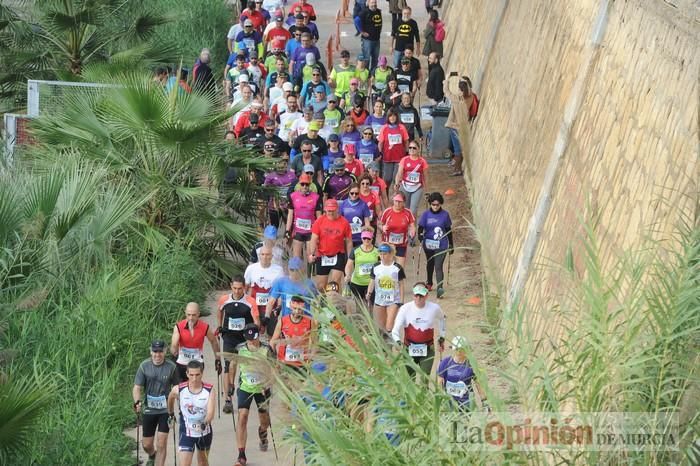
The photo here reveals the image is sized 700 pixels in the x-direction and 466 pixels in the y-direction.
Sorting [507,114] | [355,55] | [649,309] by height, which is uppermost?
[649,309]

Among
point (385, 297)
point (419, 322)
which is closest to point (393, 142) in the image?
point (385, 297)

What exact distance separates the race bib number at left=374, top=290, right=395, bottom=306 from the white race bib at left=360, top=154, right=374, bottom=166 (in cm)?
580

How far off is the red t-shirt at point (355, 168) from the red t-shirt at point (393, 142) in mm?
1501

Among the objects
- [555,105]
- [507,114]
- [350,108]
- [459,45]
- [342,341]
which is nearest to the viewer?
[342,341]

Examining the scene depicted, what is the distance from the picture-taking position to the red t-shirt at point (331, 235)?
1914cm

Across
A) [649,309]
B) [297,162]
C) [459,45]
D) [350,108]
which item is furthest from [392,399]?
[459,45]

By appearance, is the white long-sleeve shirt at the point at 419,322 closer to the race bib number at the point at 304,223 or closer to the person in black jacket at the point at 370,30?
the race bib number at the point at 304,223

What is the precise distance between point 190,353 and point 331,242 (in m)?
3.84

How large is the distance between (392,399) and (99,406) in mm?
7110

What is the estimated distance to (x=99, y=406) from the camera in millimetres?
15258

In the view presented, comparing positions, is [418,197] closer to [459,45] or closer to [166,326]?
[166,326]

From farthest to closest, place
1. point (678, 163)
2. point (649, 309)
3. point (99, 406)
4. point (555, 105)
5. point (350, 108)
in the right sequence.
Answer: point (350, 108) → point (555, 105) → point (99, 406) → point (678, 163) → point (649, 309)

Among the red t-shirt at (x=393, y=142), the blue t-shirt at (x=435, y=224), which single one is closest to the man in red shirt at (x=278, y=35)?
the red t-shirt at (x=393, y=142)

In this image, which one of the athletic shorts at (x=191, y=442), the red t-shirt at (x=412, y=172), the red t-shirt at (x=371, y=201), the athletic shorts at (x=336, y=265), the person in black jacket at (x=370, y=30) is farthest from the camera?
the person in black jacket at (x=370, y=30)
